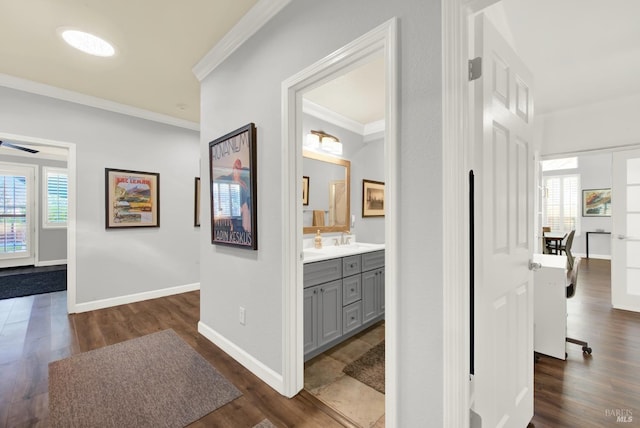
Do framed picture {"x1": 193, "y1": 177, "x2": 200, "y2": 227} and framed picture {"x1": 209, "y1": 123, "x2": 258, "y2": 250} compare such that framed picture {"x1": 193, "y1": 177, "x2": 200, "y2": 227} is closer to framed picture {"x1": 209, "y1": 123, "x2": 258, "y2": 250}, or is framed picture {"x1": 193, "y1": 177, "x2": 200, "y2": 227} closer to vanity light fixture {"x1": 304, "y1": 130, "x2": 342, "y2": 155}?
framed picture {"x1": 209, "y1": 123, "x2": 258, "y2": 250}

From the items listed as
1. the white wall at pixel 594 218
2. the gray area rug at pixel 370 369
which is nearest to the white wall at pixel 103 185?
the gray area rug at pixel 370 369

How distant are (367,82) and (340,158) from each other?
1.06 meters

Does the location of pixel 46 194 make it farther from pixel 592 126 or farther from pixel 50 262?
pixel 592 126

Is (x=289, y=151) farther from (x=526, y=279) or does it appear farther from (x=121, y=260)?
(x=121, y=260)

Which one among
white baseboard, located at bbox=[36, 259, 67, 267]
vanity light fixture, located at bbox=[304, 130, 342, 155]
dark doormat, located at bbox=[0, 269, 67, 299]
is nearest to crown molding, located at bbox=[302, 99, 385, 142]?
vanity light fixture, located at bbox=[304, 130, 342, 155]

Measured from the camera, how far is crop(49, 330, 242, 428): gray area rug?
1.61 meters

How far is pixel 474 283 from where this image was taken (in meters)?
1.07

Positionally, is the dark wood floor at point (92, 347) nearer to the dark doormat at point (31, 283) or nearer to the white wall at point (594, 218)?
the dark doormat at point (31, 283)

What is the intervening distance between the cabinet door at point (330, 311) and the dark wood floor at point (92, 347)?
610 mm

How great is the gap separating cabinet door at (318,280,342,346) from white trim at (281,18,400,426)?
0.49m

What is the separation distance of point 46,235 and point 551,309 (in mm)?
9062

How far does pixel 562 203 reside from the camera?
740 cm

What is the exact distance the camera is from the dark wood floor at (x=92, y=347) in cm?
162

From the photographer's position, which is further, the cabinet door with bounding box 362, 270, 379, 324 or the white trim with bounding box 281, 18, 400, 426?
the cabinet door with bounding box 362, 270, 379, 324
